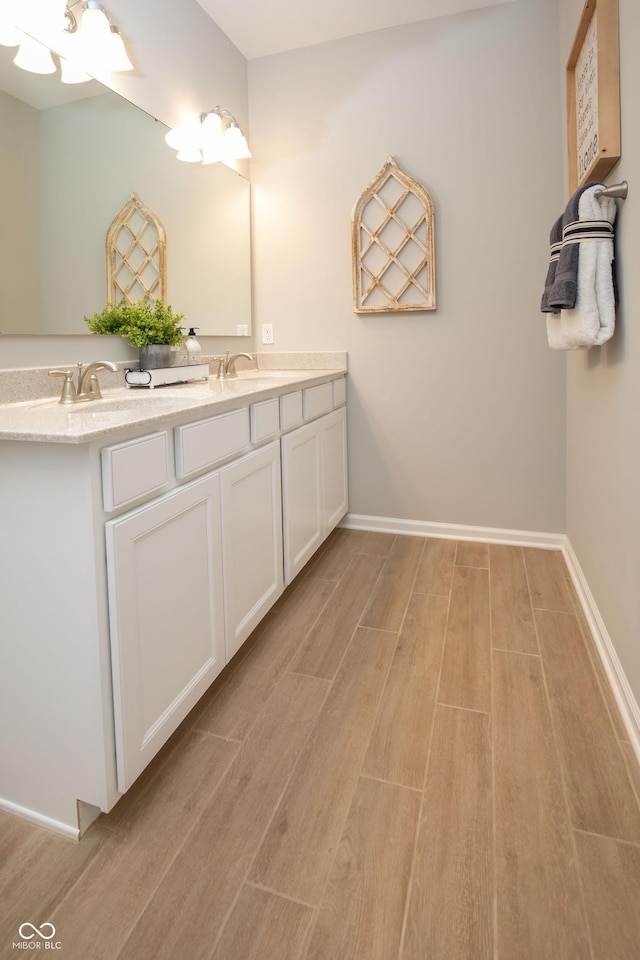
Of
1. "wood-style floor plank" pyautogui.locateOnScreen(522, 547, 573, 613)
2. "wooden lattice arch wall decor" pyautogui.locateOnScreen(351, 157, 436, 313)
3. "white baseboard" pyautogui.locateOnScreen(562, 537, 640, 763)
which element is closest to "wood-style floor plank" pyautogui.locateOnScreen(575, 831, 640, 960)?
"white baseboard" pyautogui.locateOnScreen(562, 537, 640, 763)

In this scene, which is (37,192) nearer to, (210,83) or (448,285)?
(210,83)

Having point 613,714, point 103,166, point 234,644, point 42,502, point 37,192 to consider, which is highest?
point 103,166

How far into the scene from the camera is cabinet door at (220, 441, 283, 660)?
158cm

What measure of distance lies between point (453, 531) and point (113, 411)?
77.8 inches

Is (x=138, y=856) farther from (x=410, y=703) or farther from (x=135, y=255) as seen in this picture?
(x=135, y=255)

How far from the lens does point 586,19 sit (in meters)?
1.74

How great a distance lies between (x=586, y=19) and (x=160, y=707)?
237 centimetres

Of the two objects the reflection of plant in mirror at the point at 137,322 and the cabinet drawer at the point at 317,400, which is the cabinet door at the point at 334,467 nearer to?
the cabinet drawer at the point at 317,400

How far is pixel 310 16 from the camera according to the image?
251 centimetres

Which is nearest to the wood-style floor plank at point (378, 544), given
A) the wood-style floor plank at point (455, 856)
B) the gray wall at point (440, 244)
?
the gray wall at point (440, 244)

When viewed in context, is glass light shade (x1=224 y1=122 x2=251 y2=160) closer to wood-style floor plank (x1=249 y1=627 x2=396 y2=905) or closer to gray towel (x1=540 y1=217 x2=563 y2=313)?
gray towel (x1=540 y1=217 x2=563 y2=313)

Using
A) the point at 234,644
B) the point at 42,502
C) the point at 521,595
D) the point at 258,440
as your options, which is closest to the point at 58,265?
the point at 258,440

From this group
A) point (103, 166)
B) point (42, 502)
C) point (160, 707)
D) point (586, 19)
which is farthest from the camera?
point (103, 166)

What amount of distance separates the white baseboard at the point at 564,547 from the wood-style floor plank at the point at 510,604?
0.30ft
